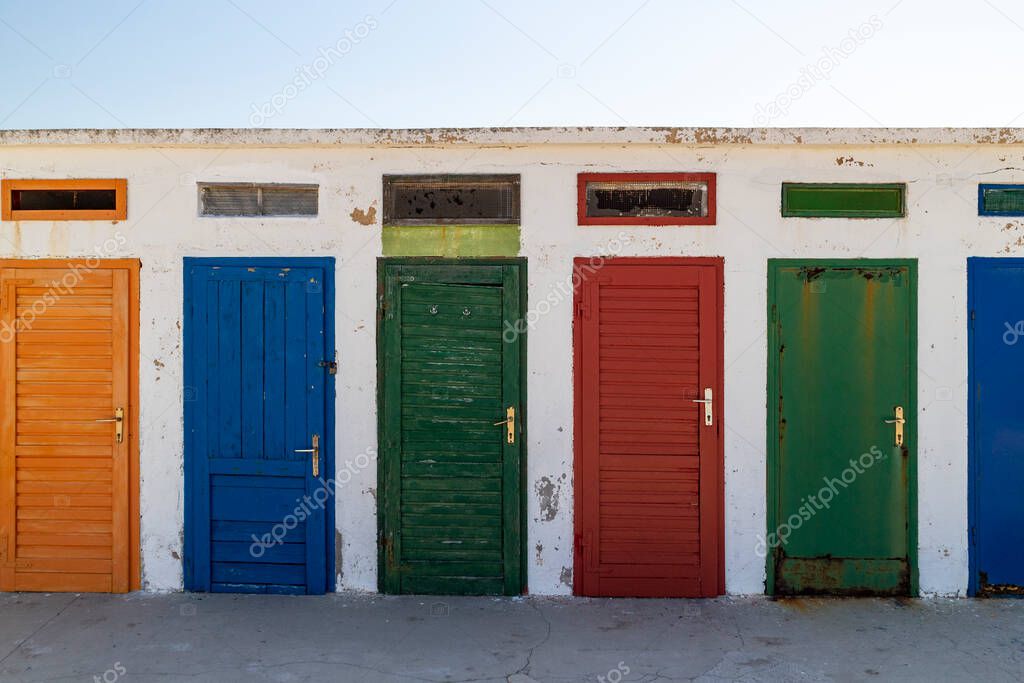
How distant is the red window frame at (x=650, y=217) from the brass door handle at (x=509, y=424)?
144cm

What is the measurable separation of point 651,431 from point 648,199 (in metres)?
1.66

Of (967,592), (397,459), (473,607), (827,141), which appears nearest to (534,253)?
(397,459)

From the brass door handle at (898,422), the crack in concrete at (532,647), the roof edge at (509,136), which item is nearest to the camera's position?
the crack in concrete at (532,647)

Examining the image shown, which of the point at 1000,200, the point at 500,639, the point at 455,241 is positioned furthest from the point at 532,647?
the point at 1000,200

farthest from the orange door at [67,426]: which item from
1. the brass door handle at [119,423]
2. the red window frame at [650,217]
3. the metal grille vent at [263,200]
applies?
the red window frame at [650,217]

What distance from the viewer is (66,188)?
560 centimetres

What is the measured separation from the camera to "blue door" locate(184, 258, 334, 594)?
5.50 metres

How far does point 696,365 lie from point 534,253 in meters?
1.40

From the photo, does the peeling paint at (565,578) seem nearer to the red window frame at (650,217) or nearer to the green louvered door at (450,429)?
the green louvered door at (450,429)

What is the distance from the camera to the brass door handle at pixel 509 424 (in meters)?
5.46

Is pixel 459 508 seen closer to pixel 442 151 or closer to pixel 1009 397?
pixel 442 151

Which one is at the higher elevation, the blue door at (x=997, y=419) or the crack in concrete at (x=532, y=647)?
the blue door at (x=997, y=419)

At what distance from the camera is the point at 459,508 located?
217 inches

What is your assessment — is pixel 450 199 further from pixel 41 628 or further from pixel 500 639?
pixel 41 628
